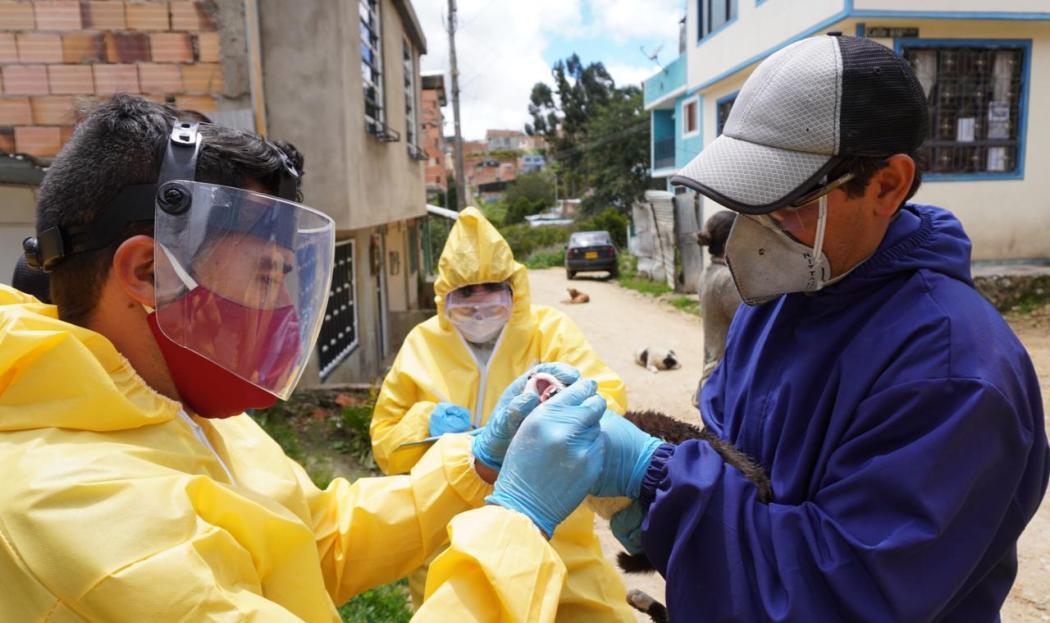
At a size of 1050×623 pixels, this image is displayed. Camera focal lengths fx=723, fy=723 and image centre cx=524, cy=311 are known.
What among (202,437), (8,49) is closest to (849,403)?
(202,437)

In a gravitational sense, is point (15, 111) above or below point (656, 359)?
above

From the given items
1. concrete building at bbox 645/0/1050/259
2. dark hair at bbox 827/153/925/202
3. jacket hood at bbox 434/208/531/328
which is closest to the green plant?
jacket hood at bbox 434/208/531/328

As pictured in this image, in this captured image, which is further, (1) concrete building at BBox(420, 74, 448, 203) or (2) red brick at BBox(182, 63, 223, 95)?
(1) concrete building at BBox(420, 74, 448, 203)

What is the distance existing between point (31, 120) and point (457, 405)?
3.97 metres

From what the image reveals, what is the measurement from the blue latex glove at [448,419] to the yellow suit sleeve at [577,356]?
0.55 m

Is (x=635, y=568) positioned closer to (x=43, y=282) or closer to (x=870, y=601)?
(x=870, y=601)

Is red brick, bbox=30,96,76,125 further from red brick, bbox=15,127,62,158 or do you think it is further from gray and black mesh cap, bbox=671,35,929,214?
gray and black mesh cap, bbox=671,35,929,214

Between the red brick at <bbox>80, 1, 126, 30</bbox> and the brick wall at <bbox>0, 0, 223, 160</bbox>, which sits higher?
the red brick at <bbox>80, 1, 126, 30</bbox>

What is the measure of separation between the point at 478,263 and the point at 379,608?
2054mm

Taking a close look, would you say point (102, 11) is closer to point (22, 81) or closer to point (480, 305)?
point (22, 81)

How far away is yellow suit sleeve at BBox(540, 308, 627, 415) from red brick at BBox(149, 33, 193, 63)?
3.51 metres

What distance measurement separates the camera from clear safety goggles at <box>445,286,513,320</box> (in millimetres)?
3594

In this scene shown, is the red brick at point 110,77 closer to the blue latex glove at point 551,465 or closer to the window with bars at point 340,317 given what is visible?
the window with bars at point 340,317

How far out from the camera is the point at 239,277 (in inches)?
57.0
